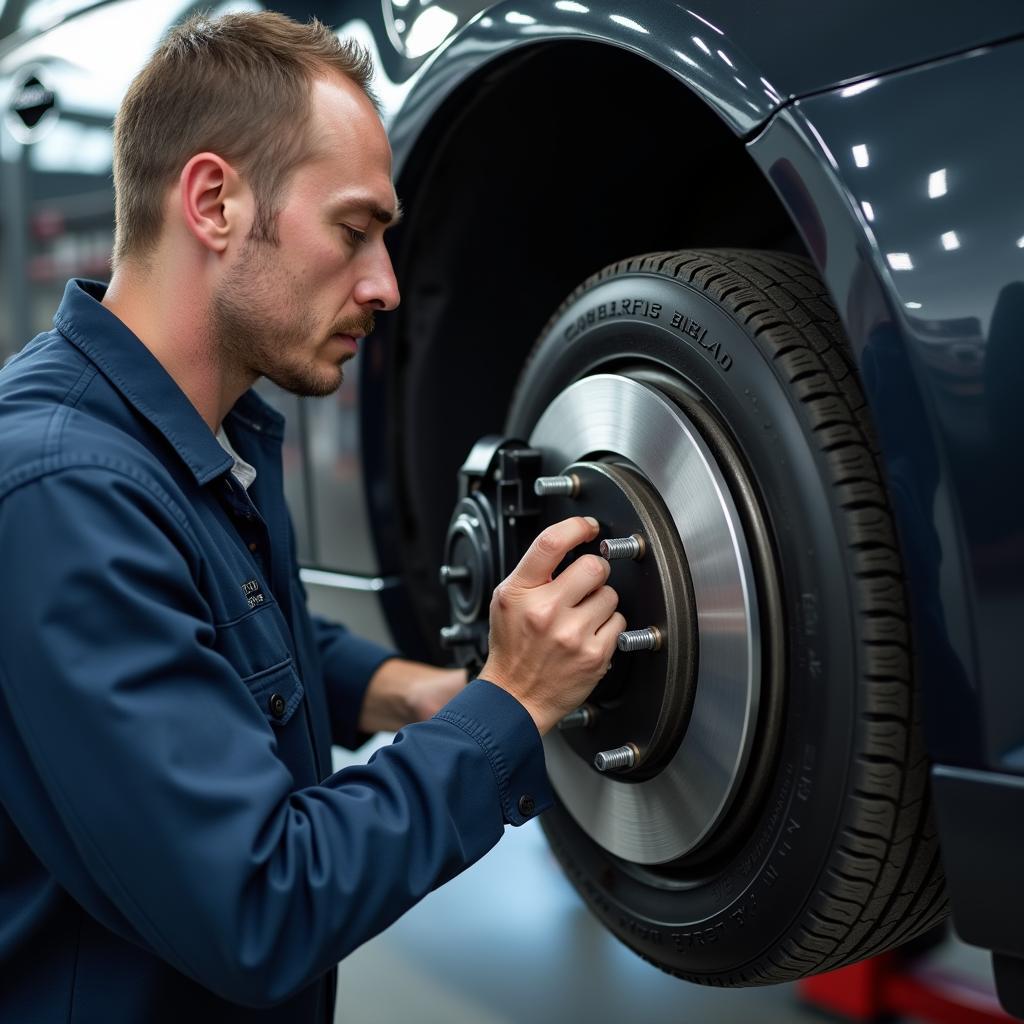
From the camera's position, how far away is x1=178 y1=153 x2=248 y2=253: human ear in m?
0.89

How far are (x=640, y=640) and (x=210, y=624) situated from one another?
1.08 feet

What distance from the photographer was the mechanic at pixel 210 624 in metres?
0.70

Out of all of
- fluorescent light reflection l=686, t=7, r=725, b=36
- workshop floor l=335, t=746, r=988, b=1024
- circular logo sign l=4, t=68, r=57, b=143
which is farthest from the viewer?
circular logo sign l=4, t=68, r=57, b=143

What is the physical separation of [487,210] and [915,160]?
61 centimetres

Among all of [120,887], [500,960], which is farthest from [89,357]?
[500,960]

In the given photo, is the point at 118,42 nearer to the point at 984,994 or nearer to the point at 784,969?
the point at 784,969

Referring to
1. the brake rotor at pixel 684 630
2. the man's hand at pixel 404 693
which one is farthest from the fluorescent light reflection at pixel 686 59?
the man's hand at pixel 404 693

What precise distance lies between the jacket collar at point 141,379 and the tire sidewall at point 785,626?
358 mm

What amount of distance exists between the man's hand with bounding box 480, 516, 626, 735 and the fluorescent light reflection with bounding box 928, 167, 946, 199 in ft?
1.19

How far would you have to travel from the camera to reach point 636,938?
40.5 inches

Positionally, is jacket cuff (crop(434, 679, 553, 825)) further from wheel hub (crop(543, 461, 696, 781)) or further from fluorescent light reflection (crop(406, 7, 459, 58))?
fluorescent light reflection (crop(406, 7, 459, 58))

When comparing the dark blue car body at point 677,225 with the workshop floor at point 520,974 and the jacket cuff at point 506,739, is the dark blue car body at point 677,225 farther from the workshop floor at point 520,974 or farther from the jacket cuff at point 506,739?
the workshop floor at point 520,974

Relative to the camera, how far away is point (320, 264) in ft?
3.03

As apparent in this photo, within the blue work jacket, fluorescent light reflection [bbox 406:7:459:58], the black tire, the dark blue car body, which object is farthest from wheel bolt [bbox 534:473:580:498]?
fluorescent light reflection [bbox 406:7:459:58]
